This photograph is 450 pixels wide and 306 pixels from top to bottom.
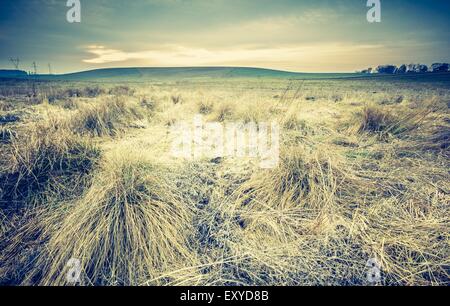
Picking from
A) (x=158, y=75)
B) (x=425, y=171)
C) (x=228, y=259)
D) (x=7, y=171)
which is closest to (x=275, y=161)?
(x=228, y=259)

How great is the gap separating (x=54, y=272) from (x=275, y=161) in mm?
2060

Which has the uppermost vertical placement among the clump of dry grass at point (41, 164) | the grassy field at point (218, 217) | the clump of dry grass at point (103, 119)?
the clump of dry grass at point (103, 119)

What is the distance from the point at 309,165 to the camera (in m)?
2.49

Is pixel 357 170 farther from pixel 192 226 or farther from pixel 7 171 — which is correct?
pixel 7 171

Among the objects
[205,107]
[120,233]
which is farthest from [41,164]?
[205,107]

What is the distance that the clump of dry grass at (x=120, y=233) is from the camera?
1.65 m

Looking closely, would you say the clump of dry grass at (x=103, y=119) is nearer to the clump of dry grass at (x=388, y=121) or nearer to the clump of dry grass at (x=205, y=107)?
the clump of dry grass at (x=205, y=107)

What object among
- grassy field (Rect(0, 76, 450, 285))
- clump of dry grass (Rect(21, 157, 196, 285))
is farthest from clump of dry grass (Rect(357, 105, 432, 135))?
clump of dry grass (Rect(21, 157, 196, 285))

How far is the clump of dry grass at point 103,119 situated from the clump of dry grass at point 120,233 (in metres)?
2.46

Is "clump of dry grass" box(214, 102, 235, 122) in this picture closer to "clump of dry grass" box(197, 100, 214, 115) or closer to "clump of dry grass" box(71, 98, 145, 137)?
"clump of dry grass" box(197, 100, 214, 115)

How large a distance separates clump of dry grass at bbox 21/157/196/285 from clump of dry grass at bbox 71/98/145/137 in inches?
96.9

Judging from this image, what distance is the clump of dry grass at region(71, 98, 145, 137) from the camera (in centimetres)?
443

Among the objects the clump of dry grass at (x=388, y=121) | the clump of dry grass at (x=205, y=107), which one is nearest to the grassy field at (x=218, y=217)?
the clump of dry grass at (x=388, y=121)

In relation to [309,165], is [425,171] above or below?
below
